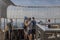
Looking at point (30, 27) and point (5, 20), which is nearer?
point (30, 27)

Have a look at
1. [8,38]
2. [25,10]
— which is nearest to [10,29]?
[8,38]

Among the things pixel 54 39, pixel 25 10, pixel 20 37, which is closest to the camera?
pixel 54 39

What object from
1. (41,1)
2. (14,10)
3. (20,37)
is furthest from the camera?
(41,1)

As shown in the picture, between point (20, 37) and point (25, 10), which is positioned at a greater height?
point (25, 10)

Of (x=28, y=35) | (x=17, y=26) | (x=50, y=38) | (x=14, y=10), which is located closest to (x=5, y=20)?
(x=17, y=26)

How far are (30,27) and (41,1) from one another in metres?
6.62

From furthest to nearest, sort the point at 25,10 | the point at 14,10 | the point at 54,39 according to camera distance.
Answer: the point at 25,10, the point at 14,10, the point at 54,39

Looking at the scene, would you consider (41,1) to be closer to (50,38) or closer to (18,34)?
(18,34)

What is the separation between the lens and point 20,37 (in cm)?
619

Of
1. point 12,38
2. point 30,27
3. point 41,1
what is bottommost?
point 12,38

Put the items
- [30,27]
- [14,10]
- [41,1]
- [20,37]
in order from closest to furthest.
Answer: [30,27] < [20,37] < [14,10] < [41,1]

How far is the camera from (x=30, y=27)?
18.8ft

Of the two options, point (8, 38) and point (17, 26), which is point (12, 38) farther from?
point (17, 26)

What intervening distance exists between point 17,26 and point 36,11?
9.43 feet
